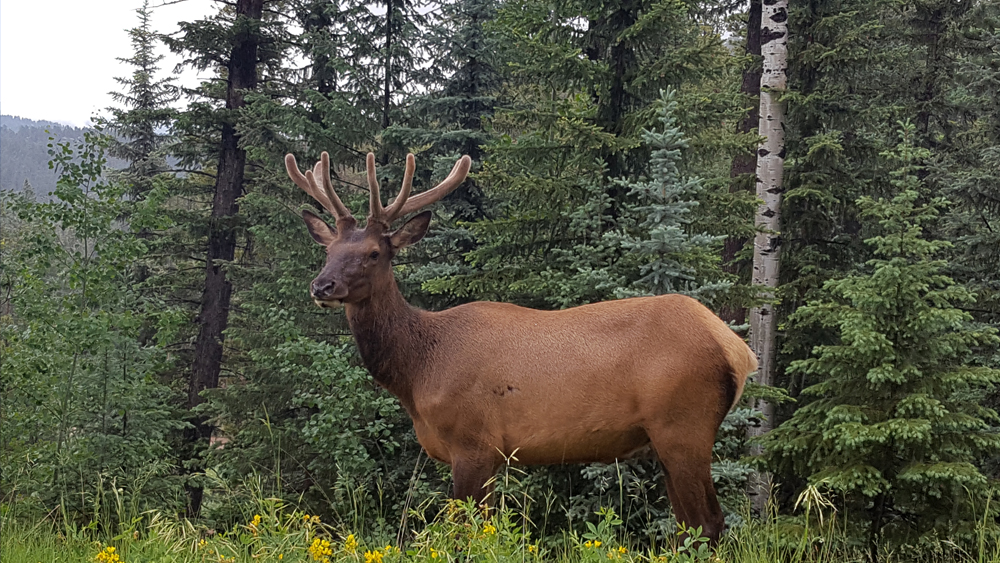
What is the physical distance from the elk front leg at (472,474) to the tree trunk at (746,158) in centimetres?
668

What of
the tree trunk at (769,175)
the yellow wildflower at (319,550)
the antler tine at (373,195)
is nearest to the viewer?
the yellow wildflower at (319,550)

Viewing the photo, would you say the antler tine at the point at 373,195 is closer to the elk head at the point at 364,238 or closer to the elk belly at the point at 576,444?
the elk head at the point at 364,238

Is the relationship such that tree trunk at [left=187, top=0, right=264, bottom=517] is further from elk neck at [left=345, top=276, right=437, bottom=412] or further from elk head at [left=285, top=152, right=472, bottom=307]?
elk neck at [left=345, top=276, right=437, bottom=412]

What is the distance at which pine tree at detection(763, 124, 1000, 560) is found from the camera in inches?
205

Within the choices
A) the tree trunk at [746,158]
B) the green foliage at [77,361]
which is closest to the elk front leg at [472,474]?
the green foliage at [77,361]

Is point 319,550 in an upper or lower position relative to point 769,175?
lower

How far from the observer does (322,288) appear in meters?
4.51

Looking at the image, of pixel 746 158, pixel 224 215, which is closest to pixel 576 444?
pixel 746 158

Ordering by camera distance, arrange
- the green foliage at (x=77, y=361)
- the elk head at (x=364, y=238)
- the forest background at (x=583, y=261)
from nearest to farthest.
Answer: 1. the elk head at (x=364, y=238)
2. the forest background at (x=583, y=261)
3. the green foliage at (x=77, y=361)

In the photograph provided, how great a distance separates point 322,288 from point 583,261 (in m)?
2.74

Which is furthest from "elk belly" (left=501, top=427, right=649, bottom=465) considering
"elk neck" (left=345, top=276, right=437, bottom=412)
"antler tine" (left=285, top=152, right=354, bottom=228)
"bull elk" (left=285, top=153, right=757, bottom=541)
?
"antler tine" (left=285, top=152, right=354, bottom=228)

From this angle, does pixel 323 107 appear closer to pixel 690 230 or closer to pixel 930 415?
pixel 690 230

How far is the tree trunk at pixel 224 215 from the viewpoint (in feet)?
44.1

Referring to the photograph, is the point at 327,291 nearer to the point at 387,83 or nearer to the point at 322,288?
the point at 322,288
